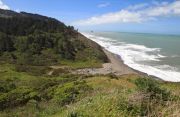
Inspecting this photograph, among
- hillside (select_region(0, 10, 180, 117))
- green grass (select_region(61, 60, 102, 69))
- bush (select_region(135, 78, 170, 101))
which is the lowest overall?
green grass (select_region(61, 60, 102, 69))

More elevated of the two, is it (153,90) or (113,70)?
(153,90)

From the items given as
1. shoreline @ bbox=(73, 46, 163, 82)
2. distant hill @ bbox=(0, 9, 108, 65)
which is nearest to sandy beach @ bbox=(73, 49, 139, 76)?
shoreline @ bbox=(73, 46, 163, 82)

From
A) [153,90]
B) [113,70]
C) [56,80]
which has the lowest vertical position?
[113,70]

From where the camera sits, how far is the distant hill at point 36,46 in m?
105

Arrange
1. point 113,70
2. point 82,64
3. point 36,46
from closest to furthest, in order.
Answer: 1. point 113,70
2. point 82,64
3. point 36,46

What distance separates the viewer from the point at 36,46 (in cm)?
11569

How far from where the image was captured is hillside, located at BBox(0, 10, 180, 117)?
7719 mm

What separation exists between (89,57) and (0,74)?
1766 inches

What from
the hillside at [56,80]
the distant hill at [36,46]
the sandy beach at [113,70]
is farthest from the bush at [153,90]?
the distant hill at [36,46]

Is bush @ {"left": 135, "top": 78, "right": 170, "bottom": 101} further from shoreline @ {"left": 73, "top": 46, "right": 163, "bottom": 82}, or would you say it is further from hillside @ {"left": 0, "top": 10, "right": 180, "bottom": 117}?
shoreline @ {"left": 73, "top": 46, "right": 163, "bottom": 82}

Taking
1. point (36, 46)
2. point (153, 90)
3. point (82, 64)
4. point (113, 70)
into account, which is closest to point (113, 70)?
point (113, 70)

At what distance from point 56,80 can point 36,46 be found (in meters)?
59.2

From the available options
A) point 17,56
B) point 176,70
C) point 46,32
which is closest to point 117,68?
point 176,70

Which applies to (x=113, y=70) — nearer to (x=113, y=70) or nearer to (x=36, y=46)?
(x=113, y=70)
